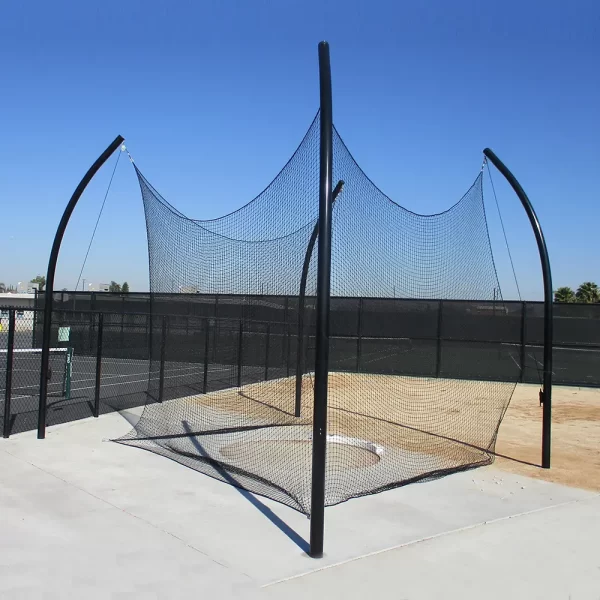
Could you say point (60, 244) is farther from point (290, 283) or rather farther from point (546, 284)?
point (546, 284)

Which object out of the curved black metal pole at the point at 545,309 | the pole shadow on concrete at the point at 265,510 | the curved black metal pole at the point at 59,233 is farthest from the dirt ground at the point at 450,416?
the curved black metal pole at the point at 59,233

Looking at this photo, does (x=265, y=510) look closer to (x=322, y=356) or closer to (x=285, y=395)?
(x=322, y=356)

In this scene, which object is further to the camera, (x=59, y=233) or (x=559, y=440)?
(x=559, y=440)

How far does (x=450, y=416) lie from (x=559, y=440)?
2.20m

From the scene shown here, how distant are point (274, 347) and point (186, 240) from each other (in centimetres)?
642

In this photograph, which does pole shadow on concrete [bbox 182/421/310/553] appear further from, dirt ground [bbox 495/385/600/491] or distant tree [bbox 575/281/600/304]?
distant tree [bbox 575/281/600/304]

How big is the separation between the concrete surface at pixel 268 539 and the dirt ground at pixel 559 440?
59cm

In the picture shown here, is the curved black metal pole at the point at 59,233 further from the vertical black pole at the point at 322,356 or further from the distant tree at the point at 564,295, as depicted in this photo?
the distant tree at the point at 564,295

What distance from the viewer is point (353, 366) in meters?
16.6

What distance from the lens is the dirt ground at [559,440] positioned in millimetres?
6414

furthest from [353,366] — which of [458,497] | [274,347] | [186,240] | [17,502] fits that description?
[17,502]

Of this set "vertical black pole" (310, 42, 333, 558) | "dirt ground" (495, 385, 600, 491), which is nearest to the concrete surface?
"vertical black pole" (310, 42, 333, 558)

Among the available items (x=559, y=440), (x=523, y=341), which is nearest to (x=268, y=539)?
(x=559, y=440)

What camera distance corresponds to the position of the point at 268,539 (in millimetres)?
4238
